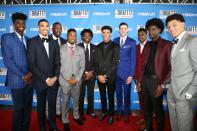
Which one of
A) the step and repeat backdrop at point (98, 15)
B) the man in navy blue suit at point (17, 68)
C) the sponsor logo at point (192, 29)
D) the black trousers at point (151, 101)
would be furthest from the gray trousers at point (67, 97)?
the sponsor logo at point (192, 29)

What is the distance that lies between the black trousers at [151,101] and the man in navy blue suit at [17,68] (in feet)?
7.51

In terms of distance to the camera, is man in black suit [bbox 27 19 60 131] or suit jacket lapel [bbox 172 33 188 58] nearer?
suit jacket lapel [bbox 172 33 188 58]

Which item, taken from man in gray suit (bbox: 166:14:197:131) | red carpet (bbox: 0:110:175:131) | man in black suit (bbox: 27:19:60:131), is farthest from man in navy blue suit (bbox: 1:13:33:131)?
man in gray suit (bbox: 166:14:197:131)

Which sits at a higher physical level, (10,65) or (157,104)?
(10,65)

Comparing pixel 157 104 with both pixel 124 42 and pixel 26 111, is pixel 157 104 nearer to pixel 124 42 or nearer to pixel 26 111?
pixel 124 42

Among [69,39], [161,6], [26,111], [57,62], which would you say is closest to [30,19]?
[69,39]

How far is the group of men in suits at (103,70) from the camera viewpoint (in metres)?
3.03

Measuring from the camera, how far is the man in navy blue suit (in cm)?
377

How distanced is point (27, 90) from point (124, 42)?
254cm

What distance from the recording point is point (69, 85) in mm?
4531

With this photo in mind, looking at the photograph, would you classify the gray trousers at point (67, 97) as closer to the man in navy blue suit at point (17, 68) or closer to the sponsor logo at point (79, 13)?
the man in navy blue suit at point (17, 68)

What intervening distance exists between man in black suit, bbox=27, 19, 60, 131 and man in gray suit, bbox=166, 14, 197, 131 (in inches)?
87.9

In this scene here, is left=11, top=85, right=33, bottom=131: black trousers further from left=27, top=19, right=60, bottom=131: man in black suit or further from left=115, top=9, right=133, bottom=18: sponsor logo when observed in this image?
left=115, top=9, right=133, bottom=18: sponsor logo

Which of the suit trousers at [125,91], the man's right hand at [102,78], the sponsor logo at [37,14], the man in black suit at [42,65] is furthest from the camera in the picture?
the sponsor logo at [37,14]
